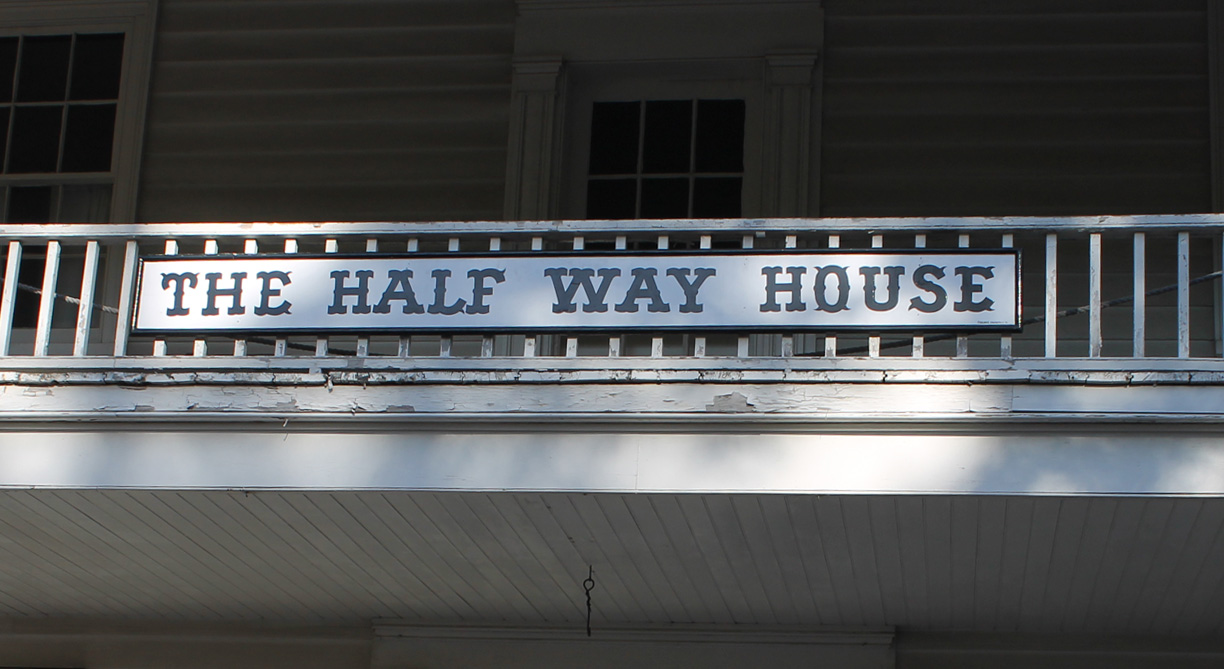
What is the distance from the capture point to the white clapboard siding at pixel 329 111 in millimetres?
9406

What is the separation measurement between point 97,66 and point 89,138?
1.57 ft

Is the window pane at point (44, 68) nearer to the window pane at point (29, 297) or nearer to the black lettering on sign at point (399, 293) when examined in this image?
the window pane at point (29, 297)

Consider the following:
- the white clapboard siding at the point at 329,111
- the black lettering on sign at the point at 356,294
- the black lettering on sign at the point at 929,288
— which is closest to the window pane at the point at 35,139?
the white clapboard siding at the point at 329,111

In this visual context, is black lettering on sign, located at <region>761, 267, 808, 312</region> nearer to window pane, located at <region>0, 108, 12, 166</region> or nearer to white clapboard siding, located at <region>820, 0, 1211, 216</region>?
white clapboard siding, located at <region>820, 0, 1211, 216</region>

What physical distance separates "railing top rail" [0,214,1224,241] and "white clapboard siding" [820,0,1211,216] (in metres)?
2.39

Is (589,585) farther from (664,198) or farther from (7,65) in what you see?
(7,65)

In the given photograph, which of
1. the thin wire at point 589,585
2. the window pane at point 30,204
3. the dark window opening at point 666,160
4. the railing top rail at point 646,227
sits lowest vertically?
the thin wire at point 589,585

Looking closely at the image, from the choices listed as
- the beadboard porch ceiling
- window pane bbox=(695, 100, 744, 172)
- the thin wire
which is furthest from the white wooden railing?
the thin wire

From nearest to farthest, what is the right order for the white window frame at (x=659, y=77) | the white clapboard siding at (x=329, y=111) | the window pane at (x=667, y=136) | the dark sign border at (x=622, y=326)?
the dark sign border at (x=622, y=326) < the white window frame at (x=659, y=77) < the window pane at (x=667, y=136) < the white clapboard siding at (x=329, y=111)

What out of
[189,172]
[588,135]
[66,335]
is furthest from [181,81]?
[588,135]

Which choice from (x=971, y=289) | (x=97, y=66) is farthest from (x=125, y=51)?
(x=971, y=289)

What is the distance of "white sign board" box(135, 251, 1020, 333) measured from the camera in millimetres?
5996

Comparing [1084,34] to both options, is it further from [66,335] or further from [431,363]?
[66,335]

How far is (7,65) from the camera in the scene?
10.1 meters
